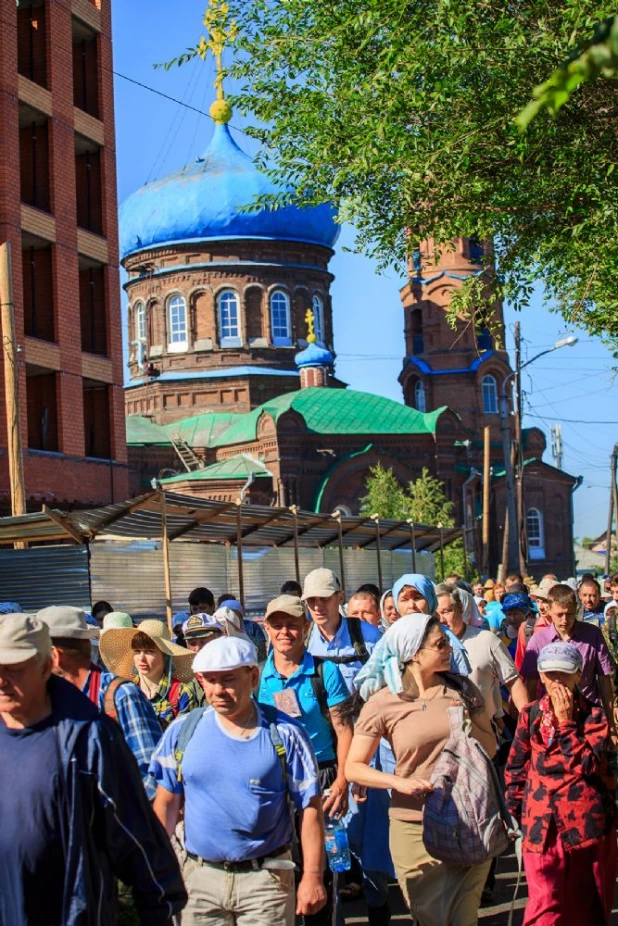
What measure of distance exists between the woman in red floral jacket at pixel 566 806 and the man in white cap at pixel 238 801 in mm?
1523

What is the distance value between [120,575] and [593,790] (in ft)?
30.1

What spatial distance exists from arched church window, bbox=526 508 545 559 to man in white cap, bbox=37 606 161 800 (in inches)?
2168

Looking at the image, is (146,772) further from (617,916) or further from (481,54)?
(481,54)

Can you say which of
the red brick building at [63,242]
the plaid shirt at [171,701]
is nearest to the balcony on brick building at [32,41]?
the red brick building at [63,242]

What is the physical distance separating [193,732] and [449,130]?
9.52 meters

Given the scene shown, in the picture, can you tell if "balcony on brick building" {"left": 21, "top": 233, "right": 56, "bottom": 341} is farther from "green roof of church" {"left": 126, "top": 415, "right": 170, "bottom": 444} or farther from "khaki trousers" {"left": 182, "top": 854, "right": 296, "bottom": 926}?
"green roof of church" {"left": 126, "top": 415, "right": 170, "bottom": 444}

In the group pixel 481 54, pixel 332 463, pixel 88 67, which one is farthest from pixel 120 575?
pixel 332 463

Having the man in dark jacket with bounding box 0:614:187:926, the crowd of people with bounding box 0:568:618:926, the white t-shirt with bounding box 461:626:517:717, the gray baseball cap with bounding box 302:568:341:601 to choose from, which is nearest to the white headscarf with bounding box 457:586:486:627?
the white t-shirt with bounding box 461:626:517:717

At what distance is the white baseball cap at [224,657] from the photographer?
5.13 meters

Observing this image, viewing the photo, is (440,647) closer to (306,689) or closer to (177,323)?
(306,689)

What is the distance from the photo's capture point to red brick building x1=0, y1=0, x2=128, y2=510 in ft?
85.8

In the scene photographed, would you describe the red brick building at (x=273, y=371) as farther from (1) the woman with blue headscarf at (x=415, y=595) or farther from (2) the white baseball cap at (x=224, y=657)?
(2) the white baseball cap at (x=224, y=657)

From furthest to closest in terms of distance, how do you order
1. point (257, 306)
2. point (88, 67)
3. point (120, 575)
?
point (257, 306) → point (88, 67) → point (120, 575)

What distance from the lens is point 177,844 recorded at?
18.8ft
